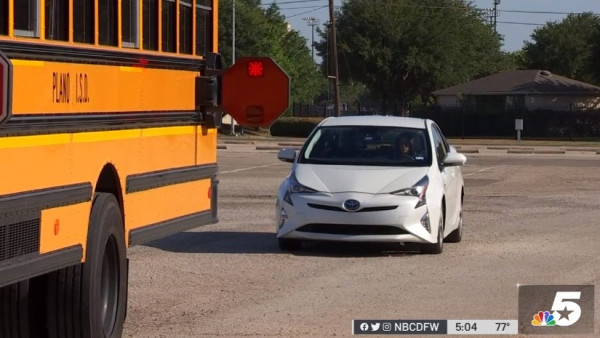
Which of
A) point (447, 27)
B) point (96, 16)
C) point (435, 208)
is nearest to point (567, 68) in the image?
point (447, 27)

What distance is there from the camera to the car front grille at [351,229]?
44.8 feet

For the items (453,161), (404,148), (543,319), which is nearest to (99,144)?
(543,319)

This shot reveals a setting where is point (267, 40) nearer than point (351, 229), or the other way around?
point (351, 229)

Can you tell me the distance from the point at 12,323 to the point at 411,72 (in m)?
72.3

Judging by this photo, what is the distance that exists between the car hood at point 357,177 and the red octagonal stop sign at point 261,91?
3.66 metres

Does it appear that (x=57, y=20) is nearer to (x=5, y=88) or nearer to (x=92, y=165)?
(x=92, y=165)

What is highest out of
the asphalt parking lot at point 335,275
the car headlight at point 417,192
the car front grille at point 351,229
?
the car headlight at point 417,192

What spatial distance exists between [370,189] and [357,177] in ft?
0.77

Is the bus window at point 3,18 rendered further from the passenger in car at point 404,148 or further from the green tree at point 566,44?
the green tree at point 566,44

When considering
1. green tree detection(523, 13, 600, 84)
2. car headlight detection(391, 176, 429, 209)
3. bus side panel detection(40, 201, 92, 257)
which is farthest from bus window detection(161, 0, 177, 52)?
green tree detection(523, 13, 600, 84)

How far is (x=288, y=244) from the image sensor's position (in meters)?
14.1

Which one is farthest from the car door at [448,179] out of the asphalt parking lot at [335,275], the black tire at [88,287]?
the black tire at [88,287]

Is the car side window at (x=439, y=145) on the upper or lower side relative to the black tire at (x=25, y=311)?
upper

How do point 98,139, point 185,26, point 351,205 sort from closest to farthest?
point 98,139 → point 185,26 → point 351,205
